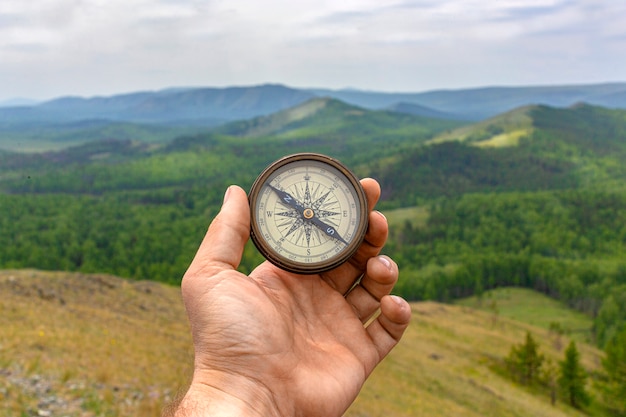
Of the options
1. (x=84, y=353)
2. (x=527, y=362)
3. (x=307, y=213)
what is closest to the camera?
(x=307, y=213)

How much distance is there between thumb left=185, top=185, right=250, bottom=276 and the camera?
3.91 metres

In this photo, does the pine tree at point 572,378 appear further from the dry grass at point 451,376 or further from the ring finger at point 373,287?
the ring finger at point 373,287

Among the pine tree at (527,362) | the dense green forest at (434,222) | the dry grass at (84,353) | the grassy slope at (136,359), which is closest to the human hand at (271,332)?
the dry grass at (84,353)

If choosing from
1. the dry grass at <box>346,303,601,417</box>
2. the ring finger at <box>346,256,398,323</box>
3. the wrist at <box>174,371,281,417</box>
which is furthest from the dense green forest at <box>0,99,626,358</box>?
the wrist at <box>174,371,281,417</box>

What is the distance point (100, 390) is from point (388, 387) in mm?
13789

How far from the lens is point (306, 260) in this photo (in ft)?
14.6

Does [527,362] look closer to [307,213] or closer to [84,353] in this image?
[84,353]

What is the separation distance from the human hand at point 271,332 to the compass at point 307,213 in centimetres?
22

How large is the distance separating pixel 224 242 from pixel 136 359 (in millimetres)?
12453

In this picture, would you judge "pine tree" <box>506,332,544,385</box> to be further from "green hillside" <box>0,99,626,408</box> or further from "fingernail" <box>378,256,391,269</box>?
"fingernail" <box>378,256,391,269</box>

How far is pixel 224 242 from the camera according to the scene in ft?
13.1

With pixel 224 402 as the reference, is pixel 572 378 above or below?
below

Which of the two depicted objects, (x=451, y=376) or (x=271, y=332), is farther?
(x=451, y=376)

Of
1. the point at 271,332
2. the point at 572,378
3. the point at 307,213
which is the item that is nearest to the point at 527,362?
the point at 572,378
